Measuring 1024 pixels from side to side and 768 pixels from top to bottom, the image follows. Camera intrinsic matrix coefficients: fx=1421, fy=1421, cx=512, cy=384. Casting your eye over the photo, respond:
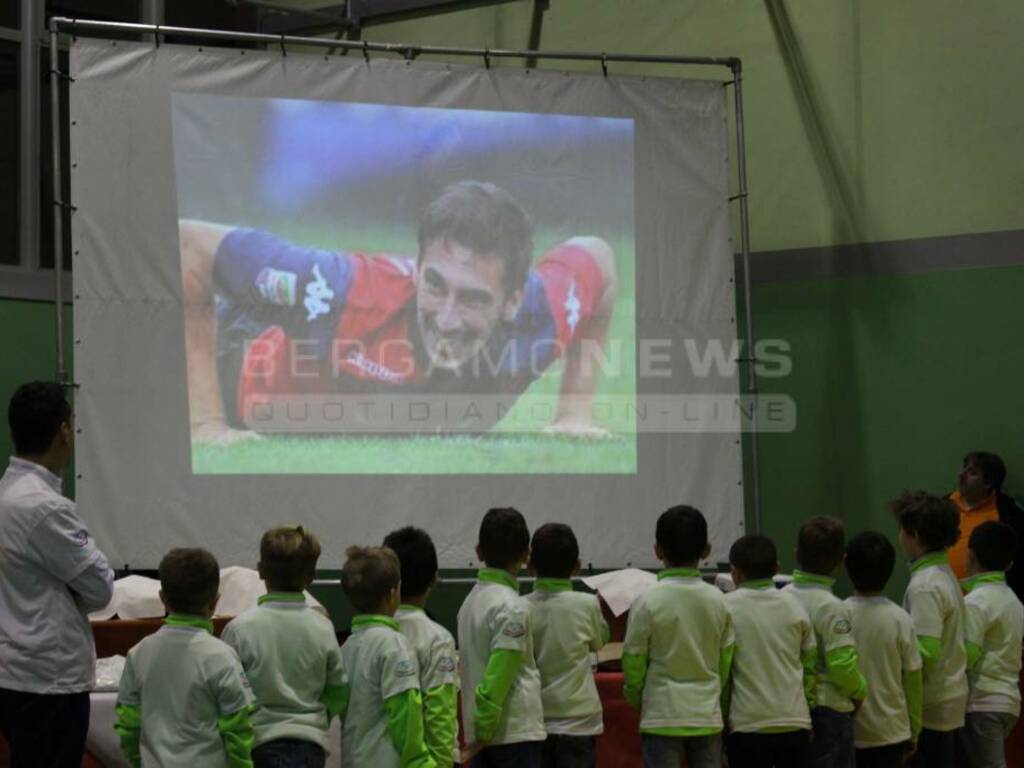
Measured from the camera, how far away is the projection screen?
6.80m

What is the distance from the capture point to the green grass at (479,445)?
6.95m

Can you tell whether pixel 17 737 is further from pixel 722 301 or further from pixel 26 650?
pixel 722 301

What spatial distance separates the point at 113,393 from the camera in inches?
264

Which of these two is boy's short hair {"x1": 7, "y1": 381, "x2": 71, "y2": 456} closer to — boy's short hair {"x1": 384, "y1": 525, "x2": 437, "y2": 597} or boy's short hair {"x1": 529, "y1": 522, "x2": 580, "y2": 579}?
boy's short hair {"x1": 384, "y1": 525, "x2": 437, "y2": 597}

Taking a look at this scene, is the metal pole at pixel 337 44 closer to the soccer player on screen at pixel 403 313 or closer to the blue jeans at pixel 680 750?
the soccer player on screen at pixel 403 313

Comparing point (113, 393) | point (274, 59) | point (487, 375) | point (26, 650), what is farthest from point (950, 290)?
point (26, 650)

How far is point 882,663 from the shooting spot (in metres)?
5.00

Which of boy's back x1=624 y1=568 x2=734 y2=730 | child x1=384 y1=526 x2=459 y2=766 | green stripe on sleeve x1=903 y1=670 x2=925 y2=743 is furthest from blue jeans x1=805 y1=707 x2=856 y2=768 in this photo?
child x1=384 y1=526 x2=459 y2=766

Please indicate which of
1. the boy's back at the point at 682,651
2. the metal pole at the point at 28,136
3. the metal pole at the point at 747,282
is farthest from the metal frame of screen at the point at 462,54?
the boy's back at the point at 682,651

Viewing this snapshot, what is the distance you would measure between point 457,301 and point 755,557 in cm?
278

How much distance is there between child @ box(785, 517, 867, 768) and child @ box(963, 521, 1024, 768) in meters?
0.85

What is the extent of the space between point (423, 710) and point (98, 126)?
3.91 m

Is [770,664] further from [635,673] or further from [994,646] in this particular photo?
[994,646]

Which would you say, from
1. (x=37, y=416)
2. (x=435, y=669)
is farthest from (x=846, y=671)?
(x=37, y=416)
